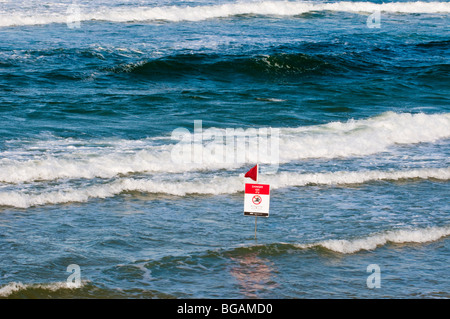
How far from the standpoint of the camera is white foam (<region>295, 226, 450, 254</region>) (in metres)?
8.20

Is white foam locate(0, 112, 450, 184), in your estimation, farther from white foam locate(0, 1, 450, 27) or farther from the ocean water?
white foam locate(0, 1, 450, 27)

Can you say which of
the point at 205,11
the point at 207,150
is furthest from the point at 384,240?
the point at 205,11

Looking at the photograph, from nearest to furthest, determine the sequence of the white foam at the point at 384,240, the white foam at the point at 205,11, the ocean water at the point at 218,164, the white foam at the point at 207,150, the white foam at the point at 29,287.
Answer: the white foam at the point at 29,287 < the ocean water at the point at 218,164 < the white foam at the point at 384,240 < the white foam at the point at 207,150 < the white foam at the point at 205,11

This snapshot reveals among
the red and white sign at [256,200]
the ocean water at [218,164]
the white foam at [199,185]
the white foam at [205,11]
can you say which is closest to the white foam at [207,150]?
the ocean water at [218,164]

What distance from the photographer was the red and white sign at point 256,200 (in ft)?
25.7

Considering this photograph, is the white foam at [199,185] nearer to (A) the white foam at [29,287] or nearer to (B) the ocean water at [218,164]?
(B) the ocean water at [218,164]

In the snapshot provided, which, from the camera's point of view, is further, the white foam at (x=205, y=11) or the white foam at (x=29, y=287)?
the white foam at (x=205, y=11)

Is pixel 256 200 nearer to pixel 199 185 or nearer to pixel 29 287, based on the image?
pixel 29 287

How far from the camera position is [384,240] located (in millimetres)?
8547

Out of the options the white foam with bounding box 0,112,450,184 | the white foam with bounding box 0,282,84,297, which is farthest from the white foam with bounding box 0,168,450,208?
the white foam with bounding box 0,282,84,297

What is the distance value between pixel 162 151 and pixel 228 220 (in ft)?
12.2

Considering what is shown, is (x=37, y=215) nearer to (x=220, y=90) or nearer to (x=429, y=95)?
(x=220, y=90)

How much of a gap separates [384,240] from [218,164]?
177 inches

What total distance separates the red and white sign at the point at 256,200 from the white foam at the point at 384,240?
714 millimetres
